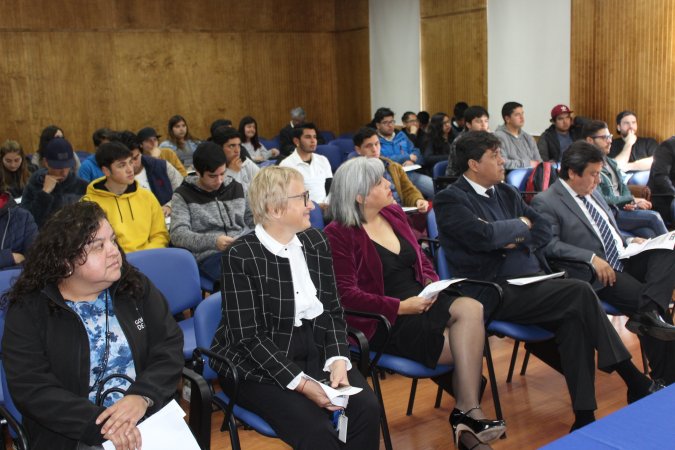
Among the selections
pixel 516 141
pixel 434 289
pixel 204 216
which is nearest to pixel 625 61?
pixel 516 141

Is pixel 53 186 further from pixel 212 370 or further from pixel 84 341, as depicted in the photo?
pixel 84 341

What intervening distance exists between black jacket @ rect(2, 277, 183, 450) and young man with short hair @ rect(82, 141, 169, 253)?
179cm

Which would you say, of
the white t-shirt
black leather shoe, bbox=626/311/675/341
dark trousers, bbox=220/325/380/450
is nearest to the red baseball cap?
the white t-shirt

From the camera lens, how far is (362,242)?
10.7 ft

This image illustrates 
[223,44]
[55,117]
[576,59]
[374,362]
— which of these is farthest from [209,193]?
[223,44]

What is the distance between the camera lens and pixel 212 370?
2.74 metres

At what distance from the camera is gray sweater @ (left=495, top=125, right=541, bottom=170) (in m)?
7.50

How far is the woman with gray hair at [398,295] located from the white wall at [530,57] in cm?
618

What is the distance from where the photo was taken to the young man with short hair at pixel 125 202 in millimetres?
4109

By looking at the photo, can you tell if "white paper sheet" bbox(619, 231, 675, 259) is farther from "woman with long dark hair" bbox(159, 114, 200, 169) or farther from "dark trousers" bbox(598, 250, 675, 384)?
"woman with long dark hair" bbox(159, 114, 200, 169)

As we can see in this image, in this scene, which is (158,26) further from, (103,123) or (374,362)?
(374,362)

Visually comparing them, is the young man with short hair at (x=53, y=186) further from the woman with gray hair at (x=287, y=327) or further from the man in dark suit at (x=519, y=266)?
the man in dark suit at (x=519, y=266)

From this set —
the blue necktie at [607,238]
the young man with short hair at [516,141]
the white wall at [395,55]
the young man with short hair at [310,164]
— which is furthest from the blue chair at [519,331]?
the white wall at [395,55]

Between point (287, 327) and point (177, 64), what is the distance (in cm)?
905
